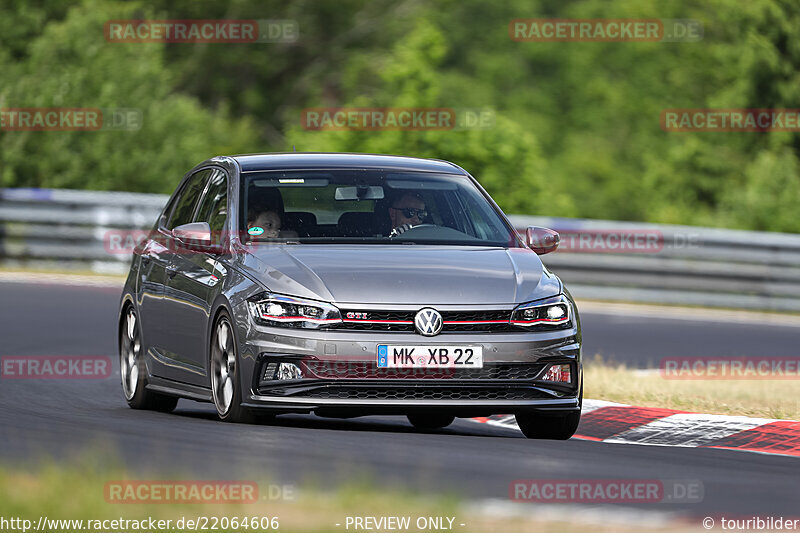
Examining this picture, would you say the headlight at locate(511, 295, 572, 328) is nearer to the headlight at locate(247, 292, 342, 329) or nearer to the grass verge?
the headlight at locate(247, 292, 342, 329)

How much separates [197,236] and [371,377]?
1.54 meters

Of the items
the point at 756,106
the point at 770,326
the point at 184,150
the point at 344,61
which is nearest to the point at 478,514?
the point at 770,326

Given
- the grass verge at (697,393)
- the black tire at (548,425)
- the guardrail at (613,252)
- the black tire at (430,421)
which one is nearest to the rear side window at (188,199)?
the black tire at (430,421)

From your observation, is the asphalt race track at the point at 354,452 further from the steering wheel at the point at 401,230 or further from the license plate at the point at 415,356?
the steering wheel at the point at 401,230

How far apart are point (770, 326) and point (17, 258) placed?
10.0m

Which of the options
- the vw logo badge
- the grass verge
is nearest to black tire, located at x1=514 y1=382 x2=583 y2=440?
the vw logo badge

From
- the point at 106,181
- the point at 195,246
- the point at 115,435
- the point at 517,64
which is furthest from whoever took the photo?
the point at 517,64

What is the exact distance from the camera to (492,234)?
36.0 feet

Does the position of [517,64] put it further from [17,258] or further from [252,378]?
[252,378]

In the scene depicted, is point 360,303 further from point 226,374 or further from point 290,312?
point 226,374

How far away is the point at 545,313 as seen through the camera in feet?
32.5

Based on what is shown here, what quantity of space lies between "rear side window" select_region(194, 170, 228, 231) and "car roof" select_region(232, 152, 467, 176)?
0.55 feet

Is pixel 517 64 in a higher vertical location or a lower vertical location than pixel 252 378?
higher

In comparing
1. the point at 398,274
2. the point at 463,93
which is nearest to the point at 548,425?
the point at 398,274
